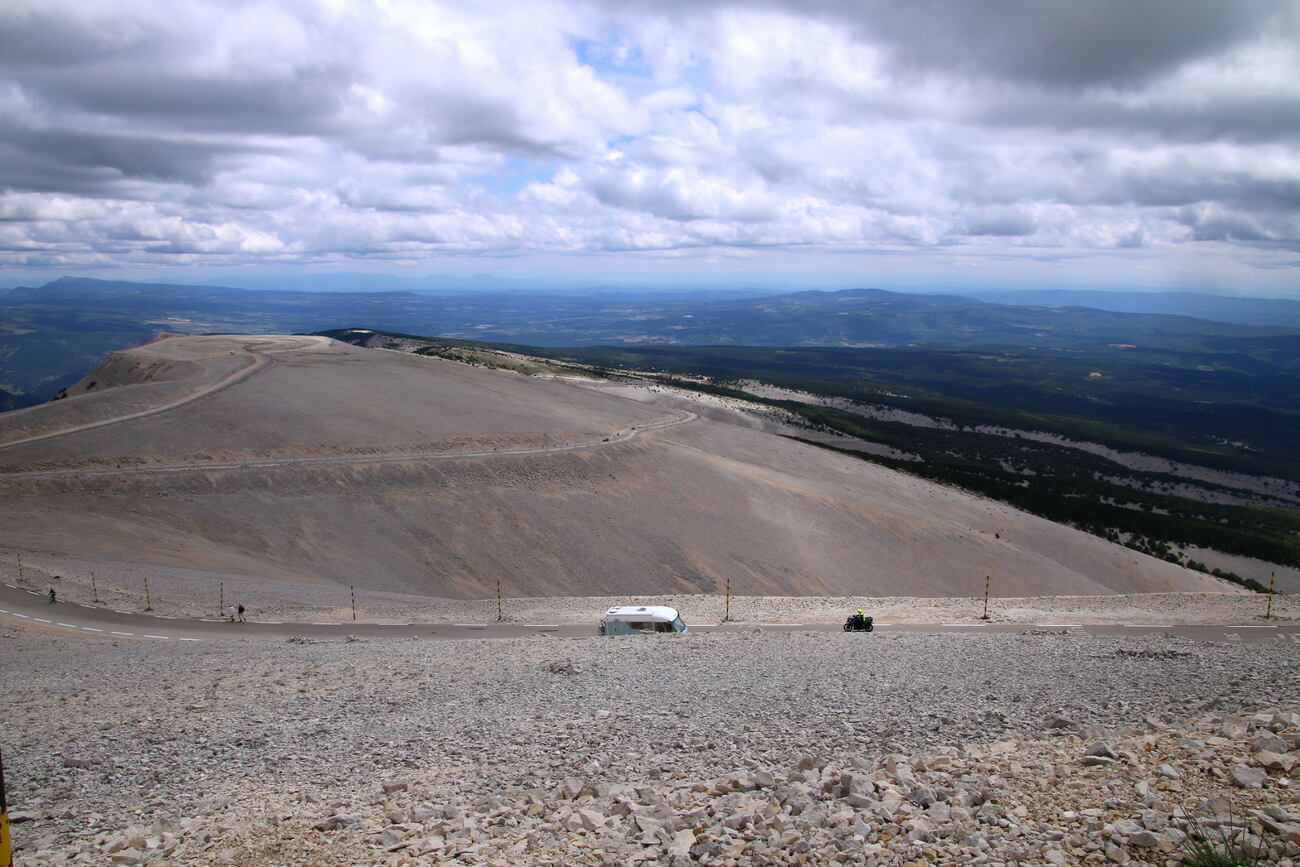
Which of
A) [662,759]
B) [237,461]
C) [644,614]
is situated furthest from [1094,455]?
[662,759]

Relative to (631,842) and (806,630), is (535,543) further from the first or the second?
(631,842)

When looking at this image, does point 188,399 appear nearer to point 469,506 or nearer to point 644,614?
point 469,506

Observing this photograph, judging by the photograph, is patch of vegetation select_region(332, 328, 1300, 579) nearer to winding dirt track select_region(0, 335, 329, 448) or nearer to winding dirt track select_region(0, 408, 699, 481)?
winding dirt track select_region(0, 335, 329, 448)

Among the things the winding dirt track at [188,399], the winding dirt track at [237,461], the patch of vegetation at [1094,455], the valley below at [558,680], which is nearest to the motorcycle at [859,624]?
the valley below at [558,680]

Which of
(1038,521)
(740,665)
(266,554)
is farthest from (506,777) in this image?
(1038,521)

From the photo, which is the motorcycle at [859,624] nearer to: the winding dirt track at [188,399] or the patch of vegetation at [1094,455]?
the patch of vegetation at [1094,455]
